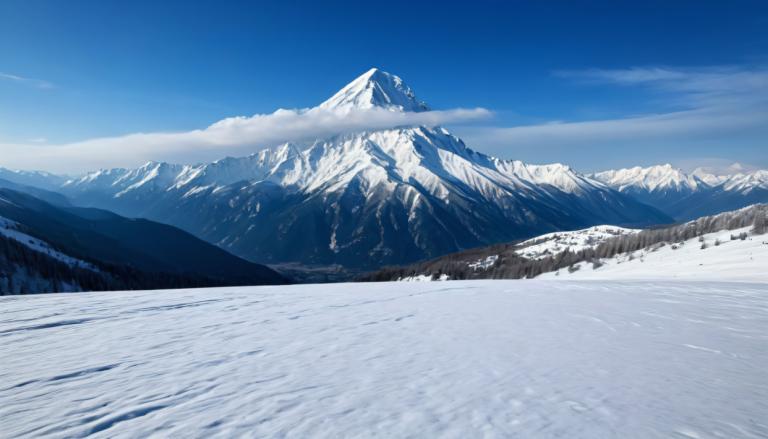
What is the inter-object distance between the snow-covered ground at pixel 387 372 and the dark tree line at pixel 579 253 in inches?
2209

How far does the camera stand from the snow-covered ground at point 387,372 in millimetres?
6371

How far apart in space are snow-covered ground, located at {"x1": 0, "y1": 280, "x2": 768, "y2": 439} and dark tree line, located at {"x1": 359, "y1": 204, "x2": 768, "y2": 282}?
56098 mm

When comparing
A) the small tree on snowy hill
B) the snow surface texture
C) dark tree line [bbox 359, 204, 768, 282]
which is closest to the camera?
the small tree on snowy hill

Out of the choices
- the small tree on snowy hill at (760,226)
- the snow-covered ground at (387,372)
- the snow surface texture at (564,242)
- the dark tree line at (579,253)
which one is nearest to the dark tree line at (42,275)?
the dark tree line at (579,253)

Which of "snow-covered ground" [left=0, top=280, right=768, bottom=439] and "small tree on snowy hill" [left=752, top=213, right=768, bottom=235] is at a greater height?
"small tree on snowy hill" [left=752, top=213, right=768, bottom=235]

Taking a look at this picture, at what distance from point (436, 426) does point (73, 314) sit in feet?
52.1

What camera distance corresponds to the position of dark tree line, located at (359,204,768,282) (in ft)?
242

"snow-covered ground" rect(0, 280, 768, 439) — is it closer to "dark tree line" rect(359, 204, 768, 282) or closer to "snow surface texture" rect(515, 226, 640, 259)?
"dark tree line" rect(359, 204, 768, 282)

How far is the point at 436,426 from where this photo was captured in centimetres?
621

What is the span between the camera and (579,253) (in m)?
95.8

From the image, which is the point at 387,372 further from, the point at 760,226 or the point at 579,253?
the point at 579,253

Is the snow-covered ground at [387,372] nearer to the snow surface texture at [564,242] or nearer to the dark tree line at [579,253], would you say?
the dark tree line at [579,253]

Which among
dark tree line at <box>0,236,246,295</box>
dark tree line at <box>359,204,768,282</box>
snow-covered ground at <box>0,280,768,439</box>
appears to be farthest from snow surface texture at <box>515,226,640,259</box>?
dark tree line at <box>0,236,246,295</box>

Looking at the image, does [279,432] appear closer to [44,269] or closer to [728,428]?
[728,428]
